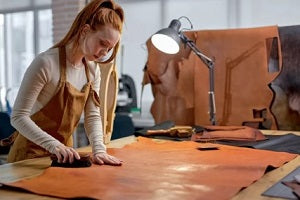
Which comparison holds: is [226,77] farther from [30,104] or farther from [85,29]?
[30,104]

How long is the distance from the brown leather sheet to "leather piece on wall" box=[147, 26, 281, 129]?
110 cm

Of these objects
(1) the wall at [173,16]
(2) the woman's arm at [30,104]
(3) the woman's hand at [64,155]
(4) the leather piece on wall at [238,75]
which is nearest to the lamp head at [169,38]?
(4) the leather piece on wall at [238,75]

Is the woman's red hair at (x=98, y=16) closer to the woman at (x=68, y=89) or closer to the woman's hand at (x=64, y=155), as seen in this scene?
the woman at (x=68, y=89)

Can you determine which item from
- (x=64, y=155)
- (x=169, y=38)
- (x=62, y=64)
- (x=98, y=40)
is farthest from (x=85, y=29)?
(x=169, y=38)

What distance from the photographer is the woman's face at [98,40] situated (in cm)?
136

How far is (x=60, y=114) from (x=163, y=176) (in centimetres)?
54

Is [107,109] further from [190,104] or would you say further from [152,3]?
[152,3]

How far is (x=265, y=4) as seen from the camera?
3.61 metres

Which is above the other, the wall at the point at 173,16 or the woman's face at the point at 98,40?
the wall at the point at 173,16

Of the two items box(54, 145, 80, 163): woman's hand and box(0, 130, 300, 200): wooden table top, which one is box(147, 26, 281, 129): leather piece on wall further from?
box(54, 145, 80, 163): woman's hand

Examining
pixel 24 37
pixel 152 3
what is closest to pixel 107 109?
pixel 152 3

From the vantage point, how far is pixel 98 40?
1375mm

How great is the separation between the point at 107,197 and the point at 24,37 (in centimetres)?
447

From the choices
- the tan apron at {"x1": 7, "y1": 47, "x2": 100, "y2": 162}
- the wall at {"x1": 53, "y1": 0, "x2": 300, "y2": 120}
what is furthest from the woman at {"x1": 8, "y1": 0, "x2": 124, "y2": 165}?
the wall at {"x1": 53, "y1": 0, "x2": 300, "y2": 120}
